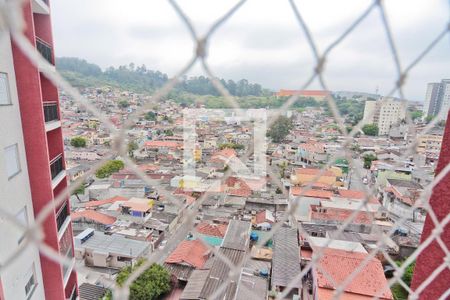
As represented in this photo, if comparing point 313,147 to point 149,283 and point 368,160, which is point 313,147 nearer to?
point 368,160

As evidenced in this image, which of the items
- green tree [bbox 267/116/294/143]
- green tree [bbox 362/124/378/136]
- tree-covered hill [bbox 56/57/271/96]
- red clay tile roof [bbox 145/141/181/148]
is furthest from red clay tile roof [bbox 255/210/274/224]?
green tree [bbox 362/124/378/136]

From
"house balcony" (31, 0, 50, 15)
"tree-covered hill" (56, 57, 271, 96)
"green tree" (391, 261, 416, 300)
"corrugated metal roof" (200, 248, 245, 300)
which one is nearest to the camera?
"tree-covered hill" (56, 57, 271, 96)

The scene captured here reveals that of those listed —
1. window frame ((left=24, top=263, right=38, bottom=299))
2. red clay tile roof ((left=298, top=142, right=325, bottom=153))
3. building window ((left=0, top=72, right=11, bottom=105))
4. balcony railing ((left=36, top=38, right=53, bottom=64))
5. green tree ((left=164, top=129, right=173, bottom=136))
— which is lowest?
red clay tile roof ((left=298, top=142, right=325, bottom=153))

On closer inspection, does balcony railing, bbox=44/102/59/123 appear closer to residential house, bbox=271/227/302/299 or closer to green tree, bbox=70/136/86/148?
residential house, bbox=271/227/302/299

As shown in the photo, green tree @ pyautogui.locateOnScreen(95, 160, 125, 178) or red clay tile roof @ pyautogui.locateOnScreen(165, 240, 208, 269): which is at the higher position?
green tree @ pyautogui.locateOnScreen(95, 160, 125, 178)

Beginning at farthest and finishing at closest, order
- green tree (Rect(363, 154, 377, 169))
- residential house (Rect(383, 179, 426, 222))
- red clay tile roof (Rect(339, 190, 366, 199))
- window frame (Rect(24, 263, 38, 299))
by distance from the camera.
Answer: green tree (Rect(363, 154, 377, 169)), red clay tile roof (Rect(339, 190, 366, 199)), residential house (Rect(383, 179, 426, 222)), window frame (Rect(24, 263, 38, 299))

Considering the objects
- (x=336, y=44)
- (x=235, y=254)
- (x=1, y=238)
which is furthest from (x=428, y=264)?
(x=235, y=254)

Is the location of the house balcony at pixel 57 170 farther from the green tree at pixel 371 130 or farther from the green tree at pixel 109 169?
the green tree at pixel 371 130
